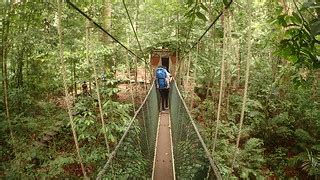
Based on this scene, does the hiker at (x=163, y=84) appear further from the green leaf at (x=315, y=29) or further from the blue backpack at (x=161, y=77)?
the green leaf at (x=315, y=29)

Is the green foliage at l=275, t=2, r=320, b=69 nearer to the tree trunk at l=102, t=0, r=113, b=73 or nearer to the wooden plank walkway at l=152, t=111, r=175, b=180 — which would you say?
the wooden plank walkway at l=152, t=111, r=175, b=180

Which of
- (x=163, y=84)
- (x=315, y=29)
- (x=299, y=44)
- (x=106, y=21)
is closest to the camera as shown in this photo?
(x=315, y=29)

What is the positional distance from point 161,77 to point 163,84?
0.58 feet

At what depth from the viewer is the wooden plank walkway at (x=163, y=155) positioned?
3.20 metres

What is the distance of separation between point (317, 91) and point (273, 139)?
95cm

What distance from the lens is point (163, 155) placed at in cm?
374

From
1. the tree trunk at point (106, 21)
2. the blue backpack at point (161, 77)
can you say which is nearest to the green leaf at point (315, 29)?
the tree trunk at point (106, 21)

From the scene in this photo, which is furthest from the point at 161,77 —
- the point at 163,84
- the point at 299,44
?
the point at 299,44

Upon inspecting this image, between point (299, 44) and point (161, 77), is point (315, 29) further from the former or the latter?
point (161, 77)

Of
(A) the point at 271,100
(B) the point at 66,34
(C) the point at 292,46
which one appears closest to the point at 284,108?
(A) the point at 271,100

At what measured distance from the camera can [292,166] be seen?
4.27 m

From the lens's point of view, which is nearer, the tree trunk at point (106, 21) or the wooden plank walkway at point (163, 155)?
the wooden plank walkway at point (163, 155)

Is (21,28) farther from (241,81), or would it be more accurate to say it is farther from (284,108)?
(241,81)

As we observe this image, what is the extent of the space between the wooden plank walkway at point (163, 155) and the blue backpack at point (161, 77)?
2.89 ft
